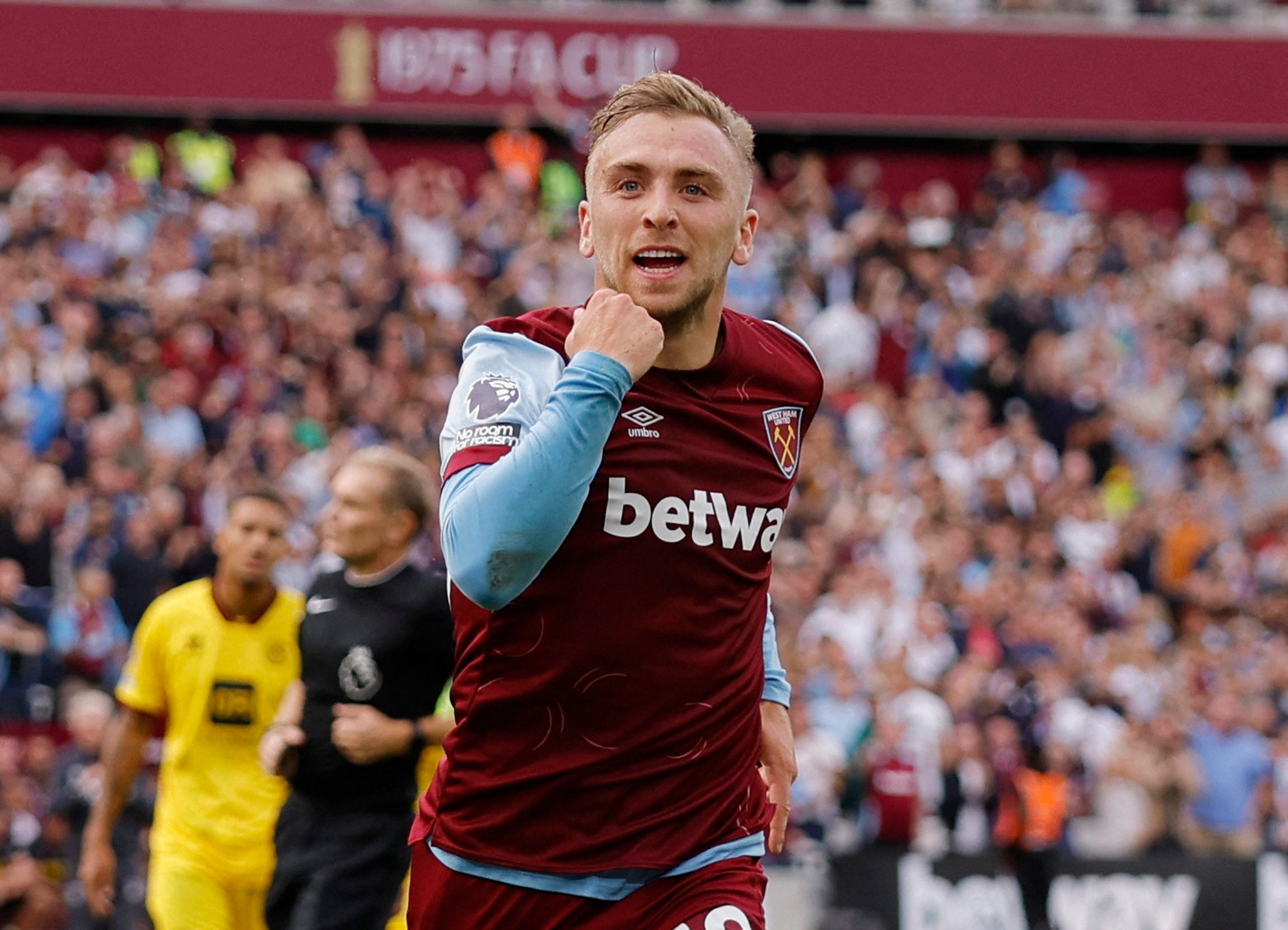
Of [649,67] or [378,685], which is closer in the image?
[378,685]

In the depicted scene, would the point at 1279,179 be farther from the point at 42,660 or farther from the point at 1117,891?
the point at 42,660

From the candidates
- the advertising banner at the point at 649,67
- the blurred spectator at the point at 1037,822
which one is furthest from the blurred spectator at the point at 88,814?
the advertising banner at the point at 649,67

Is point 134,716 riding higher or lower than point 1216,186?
lower

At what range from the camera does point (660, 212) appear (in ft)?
12.8

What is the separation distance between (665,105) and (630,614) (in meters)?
1.02

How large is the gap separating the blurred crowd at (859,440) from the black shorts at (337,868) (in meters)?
2.99

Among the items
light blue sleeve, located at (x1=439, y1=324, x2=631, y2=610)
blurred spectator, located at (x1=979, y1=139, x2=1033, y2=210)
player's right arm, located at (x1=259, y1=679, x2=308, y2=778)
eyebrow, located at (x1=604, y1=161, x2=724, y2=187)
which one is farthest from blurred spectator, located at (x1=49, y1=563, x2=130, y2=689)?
blurred spectator, located at (x1=979, y1=139, x2=1033, y2=210)

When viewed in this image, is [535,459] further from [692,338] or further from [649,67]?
[649,67]

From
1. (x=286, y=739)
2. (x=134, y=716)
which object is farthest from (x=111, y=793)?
(x=286, y=739)

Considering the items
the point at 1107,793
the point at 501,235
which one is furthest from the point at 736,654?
the point at 501,235

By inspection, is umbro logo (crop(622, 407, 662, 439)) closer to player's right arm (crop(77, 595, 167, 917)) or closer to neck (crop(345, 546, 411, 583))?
neck (crop(345, 546, 411, 583))

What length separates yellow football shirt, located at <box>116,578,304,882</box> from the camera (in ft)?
23.2

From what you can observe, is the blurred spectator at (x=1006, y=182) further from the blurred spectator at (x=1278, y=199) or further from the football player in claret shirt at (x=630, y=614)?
the football player in claret shirt at (x=630, y=614)

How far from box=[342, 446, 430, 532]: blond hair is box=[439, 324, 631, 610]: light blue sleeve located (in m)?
2.95
